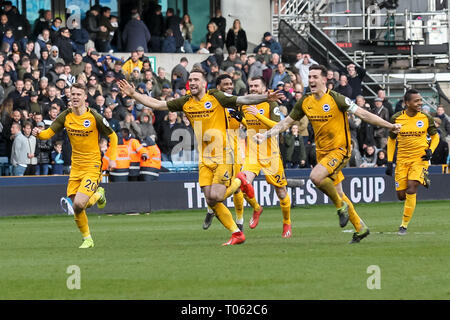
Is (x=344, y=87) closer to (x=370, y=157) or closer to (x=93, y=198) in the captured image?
(x=370, y=157)

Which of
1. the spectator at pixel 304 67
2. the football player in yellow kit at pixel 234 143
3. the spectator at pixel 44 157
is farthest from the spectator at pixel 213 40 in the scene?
the football player in yellow kit at pixel 234 143

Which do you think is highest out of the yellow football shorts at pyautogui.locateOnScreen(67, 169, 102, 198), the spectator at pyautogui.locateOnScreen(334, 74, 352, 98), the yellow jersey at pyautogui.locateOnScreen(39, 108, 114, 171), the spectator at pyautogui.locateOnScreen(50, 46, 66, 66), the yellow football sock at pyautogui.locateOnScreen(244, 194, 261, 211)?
the spectator at pyautogui.locateOnScreen(50, 46, 66, 66)

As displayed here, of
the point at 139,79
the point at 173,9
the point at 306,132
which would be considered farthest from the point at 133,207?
the point at 173,9

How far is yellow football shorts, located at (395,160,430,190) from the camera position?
1798 centimetres

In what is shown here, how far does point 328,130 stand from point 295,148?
1345cm

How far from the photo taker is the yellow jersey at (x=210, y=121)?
15.6 meters

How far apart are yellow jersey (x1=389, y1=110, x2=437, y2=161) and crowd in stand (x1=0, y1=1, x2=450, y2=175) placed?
253 inches

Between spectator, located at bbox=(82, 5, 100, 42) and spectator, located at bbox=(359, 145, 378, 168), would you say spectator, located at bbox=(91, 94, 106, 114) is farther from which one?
spectator, located at bbox=(359, 145, 378, 168)

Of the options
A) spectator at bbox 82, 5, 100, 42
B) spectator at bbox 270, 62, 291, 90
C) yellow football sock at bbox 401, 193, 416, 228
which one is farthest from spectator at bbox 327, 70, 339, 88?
yellow football sock at bbox 401, 193, 416, 228

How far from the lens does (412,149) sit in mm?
18359

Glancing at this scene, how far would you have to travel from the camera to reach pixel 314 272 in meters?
11.7

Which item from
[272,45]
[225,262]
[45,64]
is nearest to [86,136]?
[225,262]

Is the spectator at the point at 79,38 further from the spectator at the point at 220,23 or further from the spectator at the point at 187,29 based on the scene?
the spectator at the point at 220,23

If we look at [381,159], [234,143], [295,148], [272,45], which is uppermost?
[272,45]
